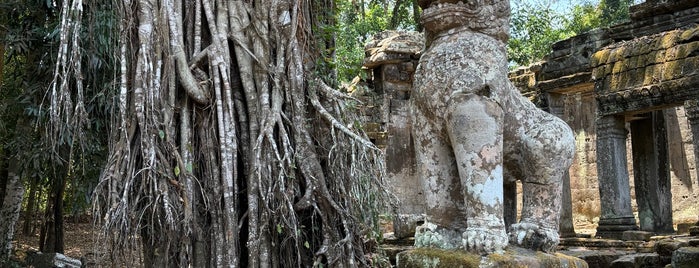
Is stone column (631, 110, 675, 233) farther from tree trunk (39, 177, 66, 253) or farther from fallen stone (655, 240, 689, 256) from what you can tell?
tree trunk (39, 177, 66, 253)

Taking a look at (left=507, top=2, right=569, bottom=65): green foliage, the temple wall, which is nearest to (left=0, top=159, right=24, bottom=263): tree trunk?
the temple wall

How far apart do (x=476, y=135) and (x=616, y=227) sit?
22.5 ft

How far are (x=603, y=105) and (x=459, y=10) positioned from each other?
Result: 650cm

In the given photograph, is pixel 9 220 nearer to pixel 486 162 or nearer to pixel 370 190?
pixel 370 190

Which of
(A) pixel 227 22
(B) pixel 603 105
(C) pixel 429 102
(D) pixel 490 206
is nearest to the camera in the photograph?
(D) pixel 490 206

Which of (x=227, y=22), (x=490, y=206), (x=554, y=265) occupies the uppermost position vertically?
(x=227, y=22)

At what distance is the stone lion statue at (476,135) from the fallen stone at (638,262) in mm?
1933

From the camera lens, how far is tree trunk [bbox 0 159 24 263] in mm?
8125

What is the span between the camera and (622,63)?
8.67 meters

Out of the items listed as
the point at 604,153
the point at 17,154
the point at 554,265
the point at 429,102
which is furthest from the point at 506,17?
the point at 604,153

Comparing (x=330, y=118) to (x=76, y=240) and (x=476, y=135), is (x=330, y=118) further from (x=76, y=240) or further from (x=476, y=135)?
(x=76, y=240)

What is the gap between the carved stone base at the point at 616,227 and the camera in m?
9.00

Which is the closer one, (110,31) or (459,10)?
(459,10)

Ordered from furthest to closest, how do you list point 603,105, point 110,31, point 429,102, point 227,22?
1. point 603,105
2. point 110,31
3. point 227,22
4. point 429,102
